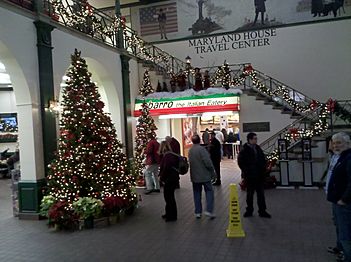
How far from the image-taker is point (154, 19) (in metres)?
19.1

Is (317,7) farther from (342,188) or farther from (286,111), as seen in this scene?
(342,188)

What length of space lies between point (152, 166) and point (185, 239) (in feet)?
15.6

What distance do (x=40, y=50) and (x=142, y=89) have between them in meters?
6.42

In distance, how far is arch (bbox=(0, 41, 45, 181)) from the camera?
8125 mm

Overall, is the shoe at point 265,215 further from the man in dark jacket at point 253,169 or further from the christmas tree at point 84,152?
the christmas tree at point 84,152

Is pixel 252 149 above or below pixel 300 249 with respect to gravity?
above

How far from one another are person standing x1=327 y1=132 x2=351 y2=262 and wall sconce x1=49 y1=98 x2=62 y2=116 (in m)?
6.71

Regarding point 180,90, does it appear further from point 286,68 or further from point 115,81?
point 286,68

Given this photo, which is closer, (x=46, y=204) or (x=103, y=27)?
(x=46, y=204)

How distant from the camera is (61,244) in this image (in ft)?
20.5

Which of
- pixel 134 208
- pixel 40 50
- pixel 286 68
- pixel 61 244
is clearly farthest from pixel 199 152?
pixel 286 68

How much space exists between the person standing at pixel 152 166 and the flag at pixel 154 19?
9.94 metres

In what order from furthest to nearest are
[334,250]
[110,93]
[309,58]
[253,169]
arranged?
[309,58] → [110,93] → [253,169] → [334,250]

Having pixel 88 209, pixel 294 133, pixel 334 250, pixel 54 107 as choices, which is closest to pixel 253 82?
pixel 294 133
